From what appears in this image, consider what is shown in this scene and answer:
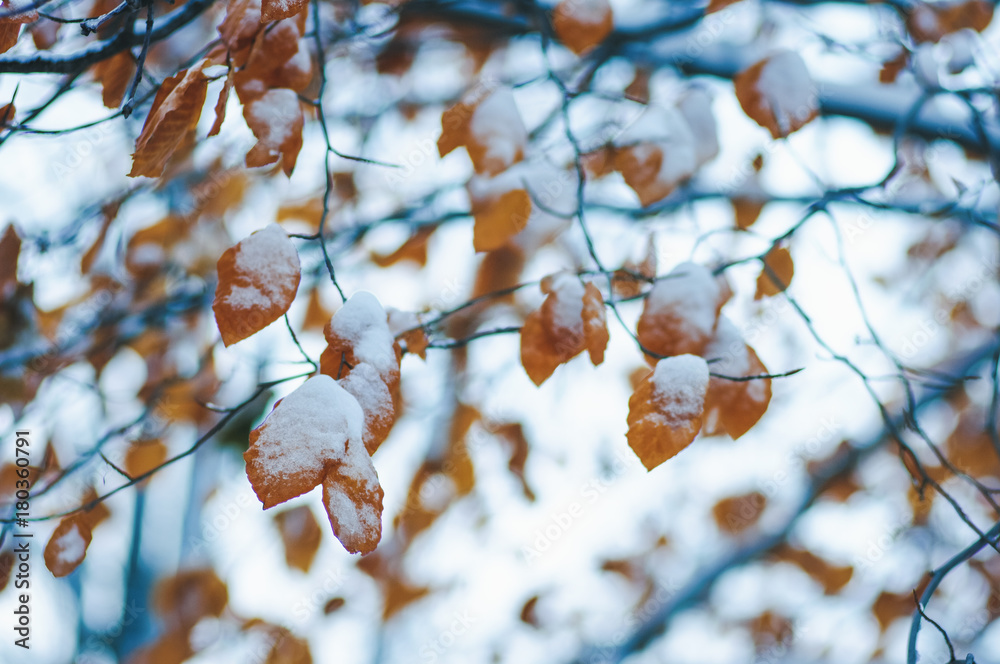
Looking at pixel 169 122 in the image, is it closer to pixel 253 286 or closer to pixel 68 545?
pixel 253 286

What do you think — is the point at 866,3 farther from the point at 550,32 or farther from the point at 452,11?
the point at 452,11

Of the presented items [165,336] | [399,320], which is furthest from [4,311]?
[399,320]

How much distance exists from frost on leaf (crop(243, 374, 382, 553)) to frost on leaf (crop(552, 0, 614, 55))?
1.08 metres

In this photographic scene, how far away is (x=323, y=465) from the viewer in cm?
67

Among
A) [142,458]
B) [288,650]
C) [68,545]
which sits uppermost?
[68,545]

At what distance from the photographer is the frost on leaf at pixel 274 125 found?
977 millimetres

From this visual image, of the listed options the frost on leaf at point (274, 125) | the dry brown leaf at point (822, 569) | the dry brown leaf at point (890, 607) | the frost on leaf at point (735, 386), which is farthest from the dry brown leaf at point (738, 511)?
the frost on leaf at point (274, 125)

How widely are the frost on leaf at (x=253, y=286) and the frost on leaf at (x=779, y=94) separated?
3.11 ft

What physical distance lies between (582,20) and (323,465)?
3.83 ft

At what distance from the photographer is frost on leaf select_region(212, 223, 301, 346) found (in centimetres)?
78

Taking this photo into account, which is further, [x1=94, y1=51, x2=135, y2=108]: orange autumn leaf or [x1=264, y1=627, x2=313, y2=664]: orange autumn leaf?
[x1=264, y1=627, x2=313, y2=664]: orange autumn leaf

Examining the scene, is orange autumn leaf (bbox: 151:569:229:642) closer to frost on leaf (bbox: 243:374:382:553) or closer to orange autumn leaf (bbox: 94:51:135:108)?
orange autumn leaf (bbox: 94:51:135:108)

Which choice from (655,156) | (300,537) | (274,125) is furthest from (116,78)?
(300,537)

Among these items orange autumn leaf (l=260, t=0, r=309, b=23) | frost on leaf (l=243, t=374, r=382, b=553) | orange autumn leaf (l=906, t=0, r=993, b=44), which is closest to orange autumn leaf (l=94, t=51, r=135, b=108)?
orange autumn leaf (l=260, t=0, r=309, b=23)
